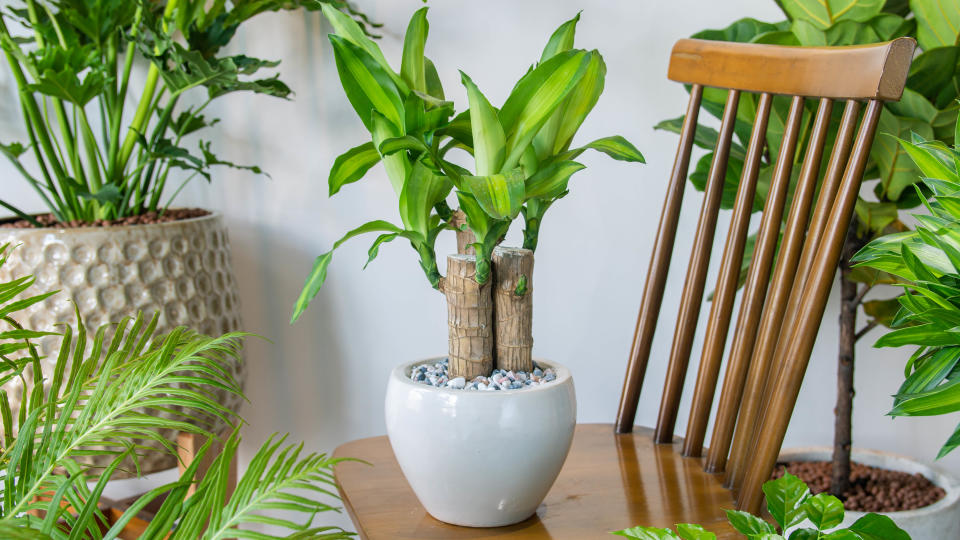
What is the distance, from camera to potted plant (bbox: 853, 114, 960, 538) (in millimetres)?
620

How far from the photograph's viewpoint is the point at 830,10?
111 cm

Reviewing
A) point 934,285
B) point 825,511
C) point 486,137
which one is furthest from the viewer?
point 486,137

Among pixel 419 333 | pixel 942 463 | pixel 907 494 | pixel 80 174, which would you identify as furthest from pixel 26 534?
pixel 942 463

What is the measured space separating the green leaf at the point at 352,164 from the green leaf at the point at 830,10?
67cm

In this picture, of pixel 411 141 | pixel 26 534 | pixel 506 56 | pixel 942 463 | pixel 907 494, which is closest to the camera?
pixel 26 534

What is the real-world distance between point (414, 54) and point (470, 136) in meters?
0.10

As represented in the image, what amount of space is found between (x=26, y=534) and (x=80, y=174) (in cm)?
84

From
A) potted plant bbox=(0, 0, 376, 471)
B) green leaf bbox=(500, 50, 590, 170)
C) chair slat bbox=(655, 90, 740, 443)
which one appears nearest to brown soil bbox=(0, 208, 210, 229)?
potted plant bbox=(0, 0, 376, 471)

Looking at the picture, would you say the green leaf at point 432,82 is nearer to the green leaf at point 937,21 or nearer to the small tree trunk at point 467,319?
the small tree trunk at point 467,319

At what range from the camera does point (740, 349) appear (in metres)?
0.92

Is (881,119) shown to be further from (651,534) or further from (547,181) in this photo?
(651,534)

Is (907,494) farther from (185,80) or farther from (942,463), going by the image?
(185,80)

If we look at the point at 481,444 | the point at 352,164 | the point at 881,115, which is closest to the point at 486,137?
the point at 352,164

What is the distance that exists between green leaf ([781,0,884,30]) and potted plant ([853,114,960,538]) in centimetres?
47
